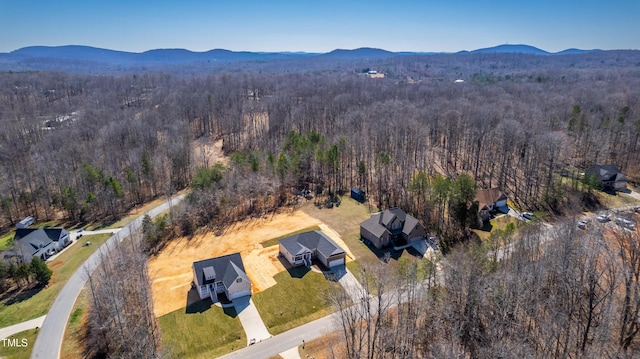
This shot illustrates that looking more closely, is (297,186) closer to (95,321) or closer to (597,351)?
(95,321)

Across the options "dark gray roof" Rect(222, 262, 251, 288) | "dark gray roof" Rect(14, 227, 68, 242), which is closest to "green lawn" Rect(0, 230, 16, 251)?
"dark gray roof" Rect(14, 227, 68, 242)

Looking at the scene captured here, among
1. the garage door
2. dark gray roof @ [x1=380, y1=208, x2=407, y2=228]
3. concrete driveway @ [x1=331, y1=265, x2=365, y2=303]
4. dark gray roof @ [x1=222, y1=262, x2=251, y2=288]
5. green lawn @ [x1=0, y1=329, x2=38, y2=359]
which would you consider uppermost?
dark gray roof @ [x1=380, y1=208, x2=407, y2=228]

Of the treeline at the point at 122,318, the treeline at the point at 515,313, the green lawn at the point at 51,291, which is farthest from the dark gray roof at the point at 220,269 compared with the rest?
the green lawn at the point at 51,291

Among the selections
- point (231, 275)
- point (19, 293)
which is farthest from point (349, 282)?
point (19, 293)

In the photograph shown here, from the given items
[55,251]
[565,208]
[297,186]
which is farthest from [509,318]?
[55,251]

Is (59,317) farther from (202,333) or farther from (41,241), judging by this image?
(41,241)

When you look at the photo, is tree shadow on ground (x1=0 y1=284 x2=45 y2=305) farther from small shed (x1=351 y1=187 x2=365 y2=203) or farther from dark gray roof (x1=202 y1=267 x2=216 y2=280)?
small shed (x1=351 y1=187 x2=365 y2=203)
